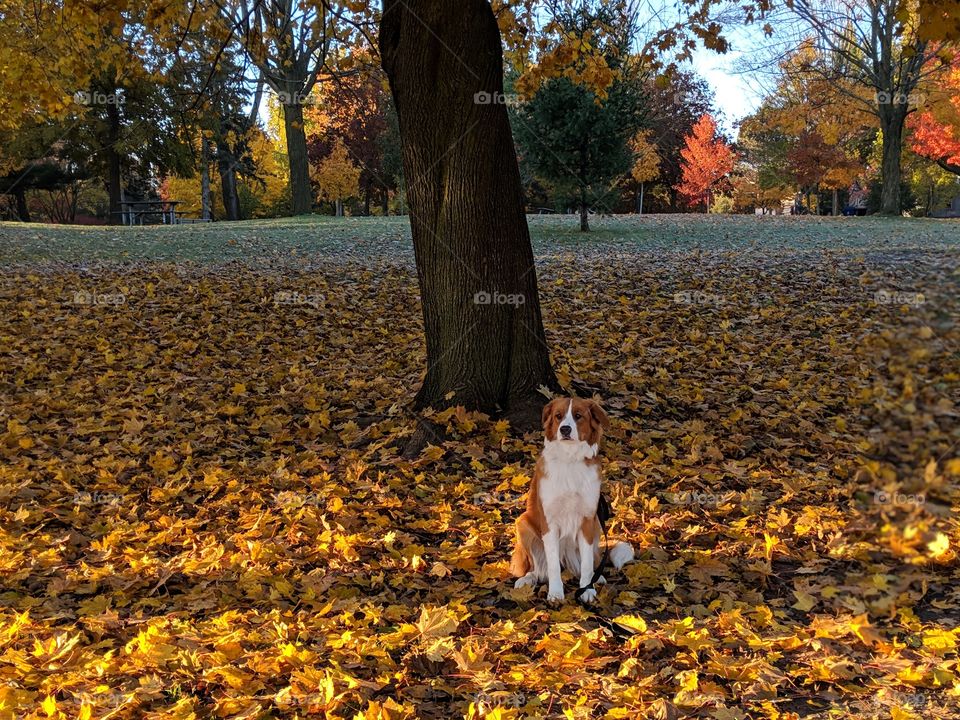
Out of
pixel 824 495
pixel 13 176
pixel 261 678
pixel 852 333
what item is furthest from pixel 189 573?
pixel 13 176

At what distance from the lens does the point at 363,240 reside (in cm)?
1984

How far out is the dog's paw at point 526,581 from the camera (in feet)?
13.8

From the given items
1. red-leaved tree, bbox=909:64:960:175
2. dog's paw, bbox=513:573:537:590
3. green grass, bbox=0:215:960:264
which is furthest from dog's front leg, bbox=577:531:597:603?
red-leaved tree, bbox=909:64:960:175

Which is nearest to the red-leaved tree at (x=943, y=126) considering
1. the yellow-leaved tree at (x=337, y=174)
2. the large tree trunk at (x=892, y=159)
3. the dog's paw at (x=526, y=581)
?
the large tree trunk at (x=892, y=159)

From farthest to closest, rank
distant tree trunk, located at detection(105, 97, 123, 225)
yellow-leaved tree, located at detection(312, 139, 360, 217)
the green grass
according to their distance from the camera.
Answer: yellow-leaved tree, located at detection(312, 139, 360, 217), distant tree trunk, located at detection(105, 97, 123, 225), the green grass

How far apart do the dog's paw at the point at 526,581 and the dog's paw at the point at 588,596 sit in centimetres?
30

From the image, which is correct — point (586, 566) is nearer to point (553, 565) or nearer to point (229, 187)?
point (553, 565)

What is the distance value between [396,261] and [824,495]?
11.2 metres

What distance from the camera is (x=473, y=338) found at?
671 centimetres

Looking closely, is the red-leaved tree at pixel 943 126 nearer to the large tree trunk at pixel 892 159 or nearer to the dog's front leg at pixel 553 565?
the large tree trunk at pixel 892 159

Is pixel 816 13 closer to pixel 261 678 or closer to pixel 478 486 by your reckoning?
pixel 478 486

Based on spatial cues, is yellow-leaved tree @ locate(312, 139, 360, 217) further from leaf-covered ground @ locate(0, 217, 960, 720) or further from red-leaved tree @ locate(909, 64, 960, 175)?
leaf-covered ground @ locate(0, 217, 960, 720)

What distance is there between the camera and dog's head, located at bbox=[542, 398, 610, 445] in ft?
12.6

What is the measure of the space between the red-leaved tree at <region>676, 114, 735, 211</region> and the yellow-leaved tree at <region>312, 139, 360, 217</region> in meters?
23.2
